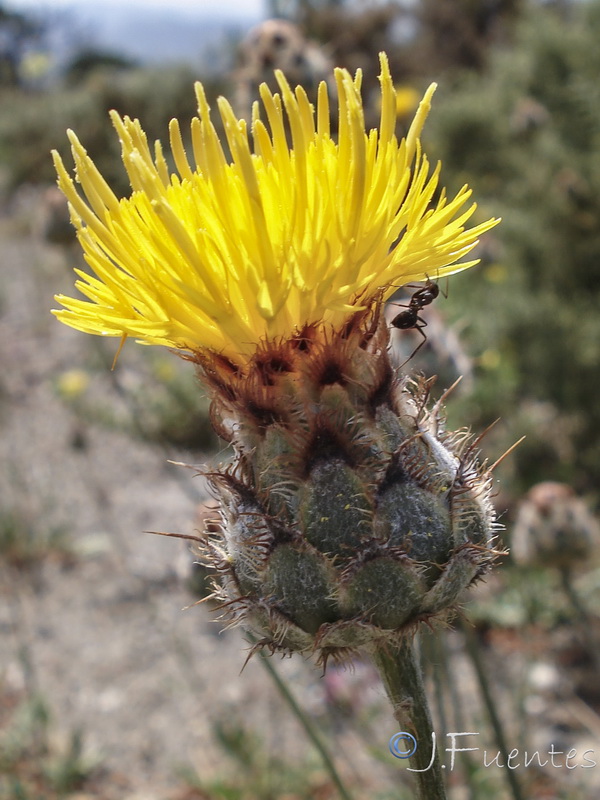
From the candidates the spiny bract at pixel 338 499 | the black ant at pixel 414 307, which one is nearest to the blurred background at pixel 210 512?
the spiny bract at pixel 338 499

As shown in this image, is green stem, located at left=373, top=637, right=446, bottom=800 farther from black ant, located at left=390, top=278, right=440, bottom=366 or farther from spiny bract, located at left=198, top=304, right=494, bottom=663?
black ant, located at left=390, top=278, right=440, bottom=366

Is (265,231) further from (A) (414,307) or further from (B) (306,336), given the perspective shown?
(A) (414,307)

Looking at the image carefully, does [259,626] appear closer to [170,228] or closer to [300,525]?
[300,525]

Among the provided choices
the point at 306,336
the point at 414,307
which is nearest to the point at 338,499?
the point at 306,336

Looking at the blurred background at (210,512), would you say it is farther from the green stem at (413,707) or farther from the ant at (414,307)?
the ant at (414,307)

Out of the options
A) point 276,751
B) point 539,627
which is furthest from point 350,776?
point 539,627

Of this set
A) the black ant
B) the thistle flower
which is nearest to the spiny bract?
the thistle flower
